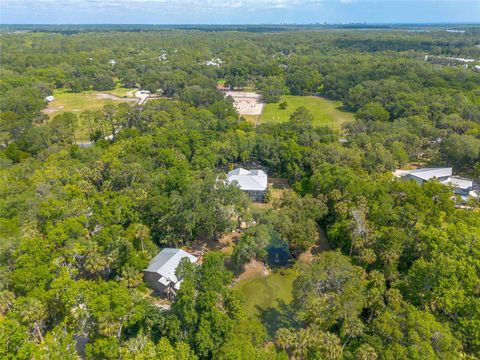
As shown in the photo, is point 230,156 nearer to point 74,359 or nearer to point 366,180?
point 366,180

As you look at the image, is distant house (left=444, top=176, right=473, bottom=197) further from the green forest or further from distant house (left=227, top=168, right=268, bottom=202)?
distant house (left=227, top=168, right=268, bottom=202)

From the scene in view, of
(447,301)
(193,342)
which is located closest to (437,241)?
(447,301)

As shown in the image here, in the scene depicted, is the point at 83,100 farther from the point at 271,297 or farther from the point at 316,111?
the point at 271,297

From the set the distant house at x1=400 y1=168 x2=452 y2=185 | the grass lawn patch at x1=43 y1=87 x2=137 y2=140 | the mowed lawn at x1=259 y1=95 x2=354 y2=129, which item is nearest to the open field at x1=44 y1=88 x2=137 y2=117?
the grass lawn patch at x1=43 y1=87 x2=137 y2=140

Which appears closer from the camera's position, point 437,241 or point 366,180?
point 437,241

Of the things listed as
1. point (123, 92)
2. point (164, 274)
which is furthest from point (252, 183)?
point (123, 92)

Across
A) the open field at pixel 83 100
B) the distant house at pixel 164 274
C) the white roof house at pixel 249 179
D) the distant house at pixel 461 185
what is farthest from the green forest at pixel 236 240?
the open field at pixel 83 100
